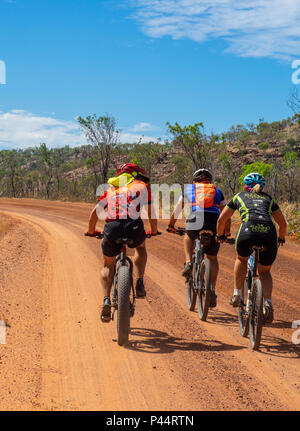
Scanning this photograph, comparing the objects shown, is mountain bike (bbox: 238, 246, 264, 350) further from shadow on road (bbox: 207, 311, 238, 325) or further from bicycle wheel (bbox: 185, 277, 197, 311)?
bicycle wheel (bbox: 185, 277, 197, 311)

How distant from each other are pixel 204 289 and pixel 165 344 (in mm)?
1256

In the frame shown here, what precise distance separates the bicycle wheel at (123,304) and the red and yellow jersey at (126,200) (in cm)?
65

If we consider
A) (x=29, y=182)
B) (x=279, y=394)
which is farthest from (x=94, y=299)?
(x=29, y=182)

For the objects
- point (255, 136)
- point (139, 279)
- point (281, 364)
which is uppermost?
point (255, 136)

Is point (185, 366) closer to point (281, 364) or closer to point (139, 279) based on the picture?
point (281, 364)

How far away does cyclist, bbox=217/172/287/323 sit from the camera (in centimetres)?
526

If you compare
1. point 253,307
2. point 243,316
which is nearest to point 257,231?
point 253,307

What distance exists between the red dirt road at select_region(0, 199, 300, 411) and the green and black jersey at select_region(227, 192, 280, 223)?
1610 millimetres

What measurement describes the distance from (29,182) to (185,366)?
5685 centimetres

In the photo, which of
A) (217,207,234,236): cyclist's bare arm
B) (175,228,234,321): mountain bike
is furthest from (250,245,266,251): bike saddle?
(175,228,234,321): mountain bike

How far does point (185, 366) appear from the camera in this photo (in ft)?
15.6

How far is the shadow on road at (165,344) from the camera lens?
5.33 m

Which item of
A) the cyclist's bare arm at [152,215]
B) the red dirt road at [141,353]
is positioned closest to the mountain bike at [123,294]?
the red dirt road at [141,353]

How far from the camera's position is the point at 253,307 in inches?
209
